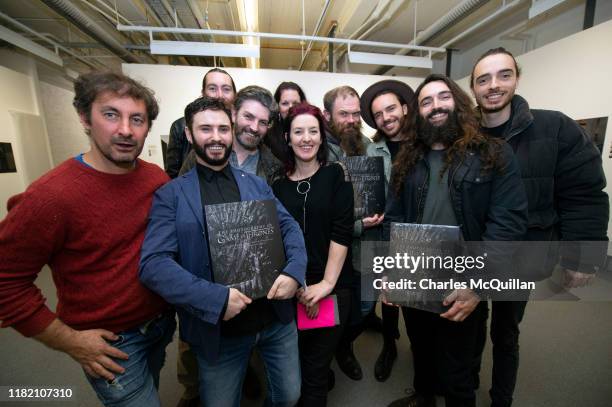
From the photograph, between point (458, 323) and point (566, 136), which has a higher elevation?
point (566, 136)

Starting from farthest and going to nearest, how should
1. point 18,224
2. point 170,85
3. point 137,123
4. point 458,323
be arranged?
point 170,85, point 458,323, point 137,123, point 18,224

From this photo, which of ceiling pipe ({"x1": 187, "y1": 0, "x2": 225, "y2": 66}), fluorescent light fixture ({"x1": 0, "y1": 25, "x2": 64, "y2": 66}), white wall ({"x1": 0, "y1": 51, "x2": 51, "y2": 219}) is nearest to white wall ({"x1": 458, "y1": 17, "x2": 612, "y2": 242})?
ceiling pipe ({"x1": 187, "y1": 0, "x2": 225, "y2": 66})

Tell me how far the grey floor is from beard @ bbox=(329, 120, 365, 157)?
173 centimetres

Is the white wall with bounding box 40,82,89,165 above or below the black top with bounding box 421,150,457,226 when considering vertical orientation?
above

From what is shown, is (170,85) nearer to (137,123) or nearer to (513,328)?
(137,123)

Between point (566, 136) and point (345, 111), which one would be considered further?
point (345, 111)

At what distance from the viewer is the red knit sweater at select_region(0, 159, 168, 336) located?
3.03 feet

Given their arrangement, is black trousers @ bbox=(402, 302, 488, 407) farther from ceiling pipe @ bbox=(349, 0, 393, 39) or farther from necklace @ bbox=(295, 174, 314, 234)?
ceiling pipe @ bbox=(349, 0, 393, 39)

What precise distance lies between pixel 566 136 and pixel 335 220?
1277mm

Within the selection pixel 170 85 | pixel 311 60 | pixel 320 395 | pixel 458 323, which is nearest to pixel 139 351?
pixel 320 395

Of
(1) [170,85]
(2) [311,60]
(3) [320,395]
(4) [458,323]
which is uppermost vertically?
(2) [311,60]

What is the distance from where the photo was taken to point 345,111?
2.13m

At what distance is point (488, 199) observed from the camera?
4.32 ft
